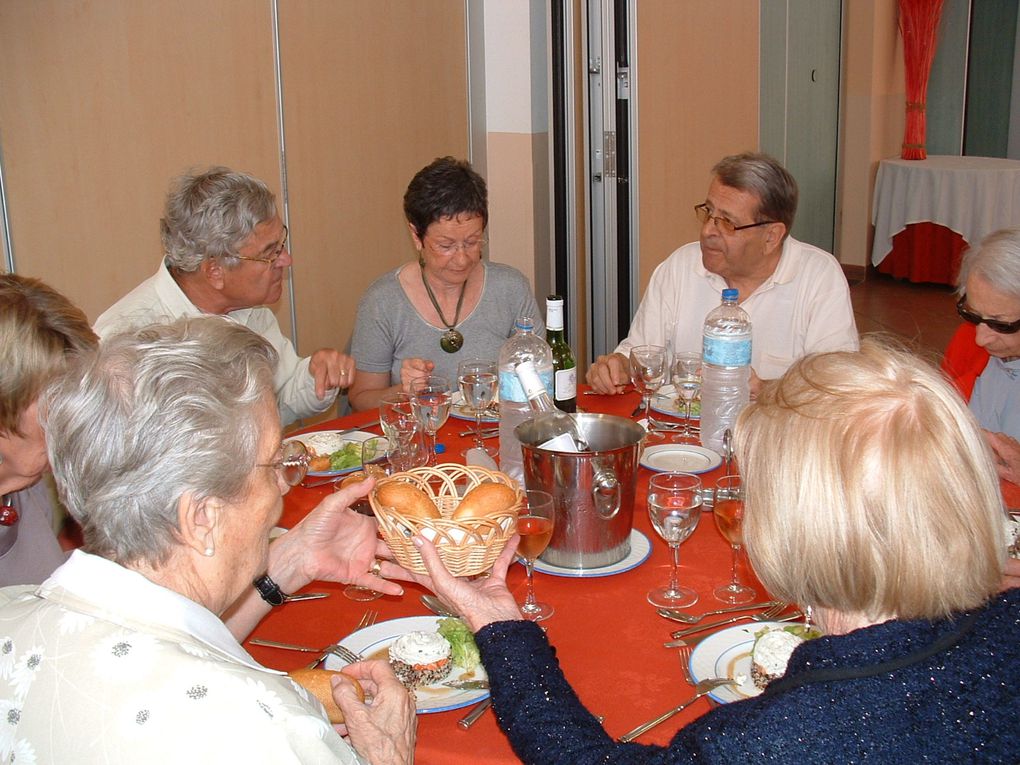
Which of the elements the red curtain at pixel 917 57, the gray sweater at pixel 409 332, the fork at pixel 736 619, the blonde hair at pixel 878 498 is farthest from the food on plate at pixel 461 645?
the red curtain at pixel 917 57

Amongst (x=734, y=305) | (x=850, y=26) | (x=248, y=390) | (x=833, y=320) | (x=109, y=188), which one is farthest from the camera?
(x=850, y=26)

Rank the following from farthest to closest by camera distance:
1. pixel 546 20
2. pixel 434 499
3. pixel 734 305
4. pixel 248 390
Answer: pixel 546 20 → pixel 734 305 → pixel 434 499 → pixel 248 390

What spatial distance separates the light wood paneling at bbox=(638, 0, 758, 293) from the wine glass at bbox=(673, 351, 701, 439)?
9.69ft

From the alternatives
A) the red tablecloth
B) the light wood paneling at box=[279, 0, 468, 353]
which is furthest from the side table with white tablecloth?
the red tablecloth

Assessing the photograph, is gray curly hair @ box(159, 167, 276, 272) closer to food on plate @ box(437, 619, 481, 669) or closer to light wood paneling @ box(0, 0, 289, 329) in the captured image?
light wood paneling @ box(0, 0, 289, 329)

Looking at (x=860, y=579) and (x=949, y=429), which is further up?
(x=949, y=429)

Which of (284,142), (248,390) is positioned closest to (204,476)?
(248,390)

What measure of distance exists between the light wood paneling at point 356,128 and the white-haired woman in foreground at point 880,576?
137 inches

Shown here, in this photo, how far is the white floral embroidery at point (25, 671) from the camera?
1.18 meters

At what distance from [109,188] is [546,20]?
8.27ft

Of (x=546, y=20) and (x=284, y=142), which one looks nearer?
(x=284, y=142)

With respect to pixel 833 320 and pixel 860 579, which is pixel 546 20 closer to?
pixel 833 320

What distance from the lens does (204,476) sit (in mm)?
1264

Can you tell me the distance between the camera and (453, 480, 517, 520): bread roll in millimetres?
1792
